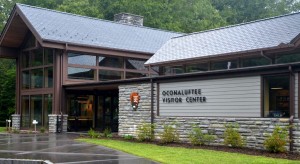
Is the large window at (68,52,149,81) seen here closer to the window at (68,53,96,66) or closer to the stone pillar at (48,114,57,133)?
the window at (68,53,96,66)

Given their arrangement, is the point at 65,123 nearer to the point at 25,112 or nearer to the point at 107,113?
the point at 107,113

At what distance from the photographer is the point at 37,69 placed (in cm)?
2539

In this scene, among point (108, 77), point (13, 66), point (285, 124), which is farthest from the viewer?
point (13, 66)

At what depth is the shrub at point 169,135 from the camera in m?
16.1

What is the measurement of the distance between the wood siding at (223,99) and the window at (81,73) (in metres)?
8.48

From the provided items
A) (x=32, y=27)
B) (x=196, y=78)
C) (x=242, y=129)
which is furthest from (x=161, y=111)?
(x=32, y=27)

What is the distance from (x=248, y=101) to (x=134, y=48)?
43.1 ft

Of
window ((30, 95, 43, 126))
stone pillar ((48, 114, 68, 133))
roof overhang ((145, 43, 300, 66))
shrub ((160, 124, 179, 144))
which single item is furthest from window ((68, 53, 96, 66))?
shrub ((160, 124, 179, 144))

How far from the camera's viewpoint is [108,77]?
2552 cm

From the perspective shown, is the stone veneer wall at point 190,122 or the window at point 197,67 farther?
the window at point 197,67

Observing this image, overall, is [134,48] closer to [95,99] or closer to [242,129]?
[95,99]

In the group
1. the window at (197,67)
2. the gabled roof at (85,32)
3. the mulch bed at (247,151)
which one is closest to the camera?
the mulch bed at (247,151)

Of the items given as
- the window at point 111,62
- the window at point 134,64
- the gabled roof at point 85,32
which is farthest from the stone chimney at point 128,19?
the window at point 111,62

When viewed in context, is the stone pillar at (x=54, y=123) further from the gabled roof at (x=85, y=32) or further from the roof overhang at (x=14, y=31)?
the roof overhang at (x=14, y=31)
